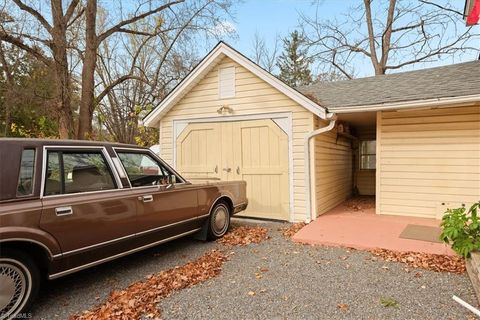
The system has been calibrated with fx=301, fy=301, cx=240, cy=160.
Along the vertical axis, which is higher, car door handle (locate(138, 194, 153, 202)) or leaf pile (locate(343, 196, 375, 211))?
car door handle (locate(138, 194, 153, 202))

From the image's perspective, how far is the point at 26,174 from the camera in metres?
2.88

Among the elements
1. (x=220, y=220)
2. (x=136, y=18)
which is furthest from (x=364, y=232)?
(x=136, y=18)

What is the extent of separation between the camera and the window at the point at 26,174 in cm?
281

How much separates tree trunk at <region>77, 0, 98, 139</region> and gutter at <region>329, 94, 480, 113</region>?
891cm

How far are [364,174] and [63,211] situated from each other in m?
9.37

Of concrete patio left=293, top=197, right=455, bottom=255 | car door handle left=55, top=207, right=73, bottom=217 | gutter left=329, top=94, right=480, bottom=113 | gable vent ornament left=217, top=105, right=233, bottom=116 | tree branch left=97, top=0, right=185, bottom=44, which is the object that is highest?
tree branch left=97, top=0, right=185, bottom=44

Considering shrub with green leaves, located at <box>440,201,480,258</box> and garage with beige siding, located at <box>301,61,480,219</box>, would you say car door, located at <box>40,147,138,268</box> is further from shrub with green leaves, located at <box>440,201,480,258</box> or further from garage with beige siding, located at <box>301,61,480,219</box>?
garage with beige siding, located at <box>301,61,480,219</box>

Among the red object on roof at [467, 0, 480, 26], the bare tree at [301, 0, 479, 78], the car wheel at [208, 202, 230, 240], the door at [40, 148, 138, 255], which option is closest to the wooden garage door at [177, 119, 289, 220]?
the car wheel at [208, 202, 230, 240]

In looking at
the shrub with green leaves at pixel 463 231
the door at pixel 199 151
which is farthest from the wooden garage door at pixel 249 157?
the shrub with green leaves at pixel 463 231

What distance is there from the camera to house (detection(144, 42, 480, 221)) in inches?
238

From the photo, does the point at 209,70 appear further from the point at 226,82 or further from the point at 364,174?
the point at 364,174

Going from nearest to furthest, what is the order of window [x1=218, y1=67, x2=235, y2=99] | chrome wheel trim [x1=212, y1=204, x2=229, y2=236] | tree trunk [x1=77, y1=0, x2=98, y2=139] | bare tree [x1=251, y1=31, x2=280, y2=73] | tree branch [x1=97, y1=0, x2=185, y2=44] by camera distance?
1. chrome wheel trim [x1=212, y1=204, x2=229, y2=236]
2. window [x1=218, y1=67, x2=235, y2=99]
3. tree trunk [x1=77, y1=0, x2=98, y2=139]
4. tree branch [x1=97, y1=0, x2=185, y2=44]
5. bare tree [x1=251, y1=31, x2=280, y2=73]

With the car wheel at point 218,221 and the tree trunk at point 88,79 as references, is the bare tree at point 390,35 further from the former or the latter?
the car wheel at point 218,221

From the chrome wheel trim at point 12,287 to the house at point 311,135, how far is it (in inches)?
137
